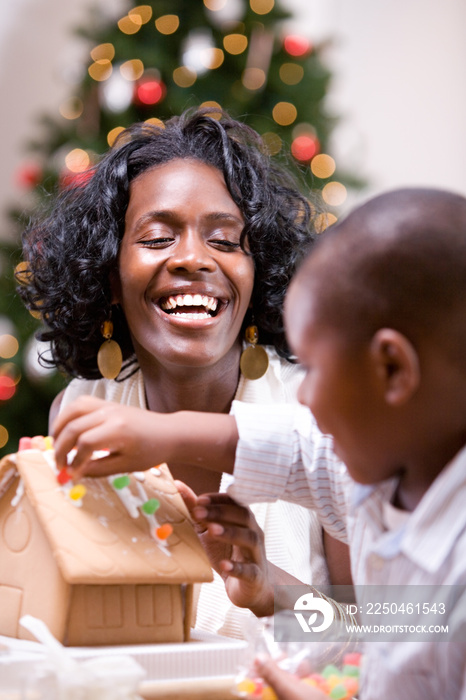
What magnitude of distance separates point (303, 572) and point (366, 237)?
2.74ft

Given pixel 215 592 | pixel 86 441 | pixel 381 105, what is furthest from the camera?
pixel 381 105

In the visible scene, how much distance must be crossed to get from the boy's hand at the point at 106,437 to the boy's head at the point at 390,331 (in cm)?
20

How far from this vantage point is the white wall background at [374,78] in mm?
3594

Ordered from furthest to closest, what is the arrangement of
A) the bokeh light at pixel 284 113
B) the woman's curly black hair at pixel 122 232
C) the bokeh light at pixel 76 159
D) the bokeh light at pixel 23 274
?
the bokeh light at pixel 284 113, the bokeh light at pixel 76 159, the bokeh light at pixel 23 274, the woman's curly black hair at pixel 122 232

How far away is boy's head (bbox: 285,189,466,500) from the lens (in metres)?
A: 0.69

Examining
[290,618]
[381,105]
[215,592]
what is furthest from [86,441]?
[381,105]

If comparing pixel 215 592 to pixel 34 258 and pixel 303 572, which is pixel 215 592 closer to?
pixel 303 572

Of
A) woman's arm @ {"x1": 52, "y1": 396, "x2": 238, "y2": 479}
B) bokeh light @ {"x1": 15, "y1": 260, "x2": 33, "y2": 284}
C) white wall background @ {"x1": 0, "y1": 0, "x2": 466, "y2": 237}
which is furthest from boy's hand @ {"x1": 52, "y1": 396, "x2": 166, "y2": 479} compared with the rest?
white wall background @ {"x1": 0, "y1": 0, "x2": 466, "y2": 237}

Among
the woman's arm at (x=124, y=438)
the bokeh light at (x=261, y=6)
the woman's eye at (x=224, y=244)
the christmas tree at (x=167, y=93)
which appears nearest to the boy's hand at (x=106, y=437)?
the woman's arm at (x=124, y=438)

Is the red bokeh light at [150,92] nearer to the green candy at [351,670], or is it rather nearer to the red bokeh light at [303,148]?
the red bokeh light at [303,148]

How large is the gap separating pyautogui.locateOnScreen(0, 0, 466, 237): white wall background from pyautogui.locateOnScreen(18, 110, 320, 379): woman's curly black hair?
2066mm

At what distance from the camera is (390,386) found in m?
0.72

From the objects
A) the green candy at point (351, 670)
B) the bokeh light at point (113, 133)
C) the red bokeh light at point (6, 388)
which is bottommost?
the red bokeh light at point (6, 388)

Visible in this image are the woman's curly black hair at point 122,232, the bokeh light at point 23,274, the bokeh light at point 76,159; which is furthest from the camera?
the bokeh light at point 76,159
